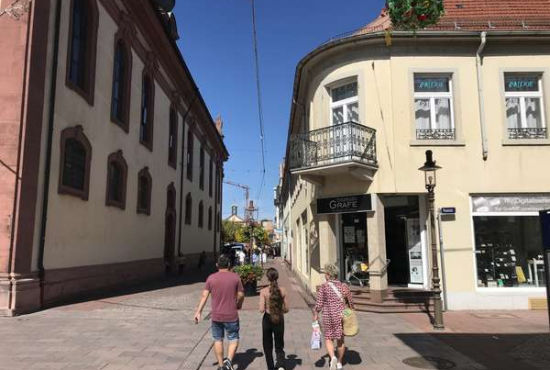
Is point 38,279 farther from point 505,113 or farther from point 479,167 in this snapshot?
point 505,113

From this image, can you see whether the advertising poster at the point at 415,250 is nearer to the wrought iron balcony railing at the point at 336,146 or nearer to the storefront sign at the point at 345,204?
the storefront sign at the point at 345,204

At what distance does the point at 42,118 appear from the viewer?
13.0 metres

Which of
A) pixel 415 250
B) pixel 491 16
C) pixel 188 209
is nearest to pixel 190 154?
pixel 188 209

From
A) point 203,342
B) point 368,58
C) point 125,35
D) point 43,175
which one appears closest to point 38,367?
point 203,342

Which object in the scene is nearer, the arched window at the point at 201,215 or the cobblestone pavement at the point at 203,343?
the cobblestone pavement at the point at 203,343

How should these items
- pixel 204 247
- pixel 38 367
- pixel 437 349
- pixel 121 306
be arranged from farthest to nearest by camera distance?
1. pixel 204 247
2. pixel 121 306
3. pixel 437 349
4. pixel 38 367

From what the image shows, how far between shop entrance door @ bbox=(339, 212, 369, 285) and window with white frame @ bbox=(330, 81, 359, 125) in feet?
9.85

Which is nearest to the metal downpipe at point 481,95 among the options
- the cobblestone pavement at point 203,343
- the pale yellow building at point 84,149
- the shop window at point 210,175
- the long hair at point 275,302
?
the cobblestone pavement at point 203,343

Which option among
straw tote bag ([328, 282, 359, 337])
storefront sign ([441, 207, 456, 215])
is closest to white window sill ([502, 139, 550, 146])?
storefront sign ([441, 207, 456, 215])

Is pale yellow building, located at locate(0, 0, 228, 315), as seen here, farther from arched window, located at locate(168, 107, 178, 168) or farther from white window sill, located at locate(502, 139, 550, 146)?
white window sill, located at locate(502, 139, 550, 146)

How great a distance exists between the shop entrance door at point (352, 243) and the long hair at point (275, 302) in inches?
318

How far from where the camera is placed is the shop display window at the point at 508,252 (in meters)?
13.6

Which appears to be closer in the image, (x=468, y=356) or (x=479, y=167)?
(x=468, y=356)

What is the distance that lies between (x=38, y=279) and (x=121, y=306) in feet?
7.57
